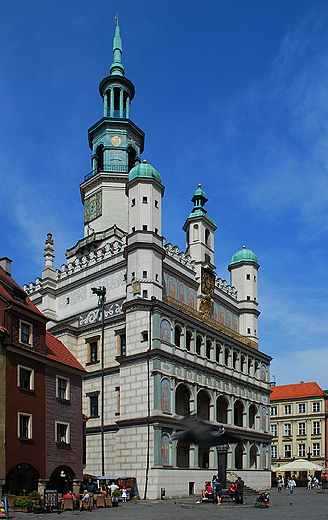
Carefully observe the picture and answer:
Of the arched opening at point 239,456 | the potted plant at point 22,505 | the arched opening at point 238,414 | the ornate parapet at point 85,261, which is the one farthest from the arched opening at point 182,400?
the potted plant at point 22,505

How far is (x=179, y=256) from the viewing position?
55.5m

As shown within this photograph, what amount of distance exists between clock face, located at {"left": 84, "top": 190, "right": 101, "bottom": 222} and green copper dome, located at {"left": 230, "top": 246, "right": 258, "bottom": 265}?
59.0 ft

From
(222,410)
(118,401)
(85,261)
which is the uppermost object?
(85,261)

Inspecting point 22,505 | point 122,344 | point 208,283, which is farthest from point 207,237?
point 22,505

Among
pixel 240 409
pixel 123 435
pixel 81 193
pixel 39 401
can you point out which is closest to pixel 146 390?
pixel 123 435

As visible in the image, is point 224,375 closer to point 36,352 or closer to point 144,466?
point 144,466

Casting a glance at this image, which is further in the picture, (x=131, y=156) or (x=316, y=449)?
(x=316, y=449)

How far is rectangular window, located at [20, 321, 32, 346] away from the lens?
32344mm

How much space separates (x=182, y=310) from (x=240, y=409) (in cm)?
1495

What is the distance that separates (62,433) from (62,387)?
2731mm

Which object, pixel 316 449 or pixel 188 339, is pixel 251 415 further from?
pixel 316 449

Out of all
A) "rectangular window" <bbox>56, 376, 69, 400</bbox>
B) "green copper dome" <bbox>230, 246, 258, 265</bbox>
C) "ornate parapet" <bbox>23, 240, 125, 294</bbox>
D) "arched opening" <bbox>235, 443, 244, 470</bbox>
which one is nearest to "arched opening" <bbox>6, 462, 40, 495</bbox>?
"rectangular window" <bbox>56, 376, 69, 400</bbox>

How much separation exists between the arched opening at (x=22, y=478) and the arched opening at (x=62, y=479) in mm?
1718

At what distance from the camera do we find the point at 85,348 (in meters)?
A: 51.8
